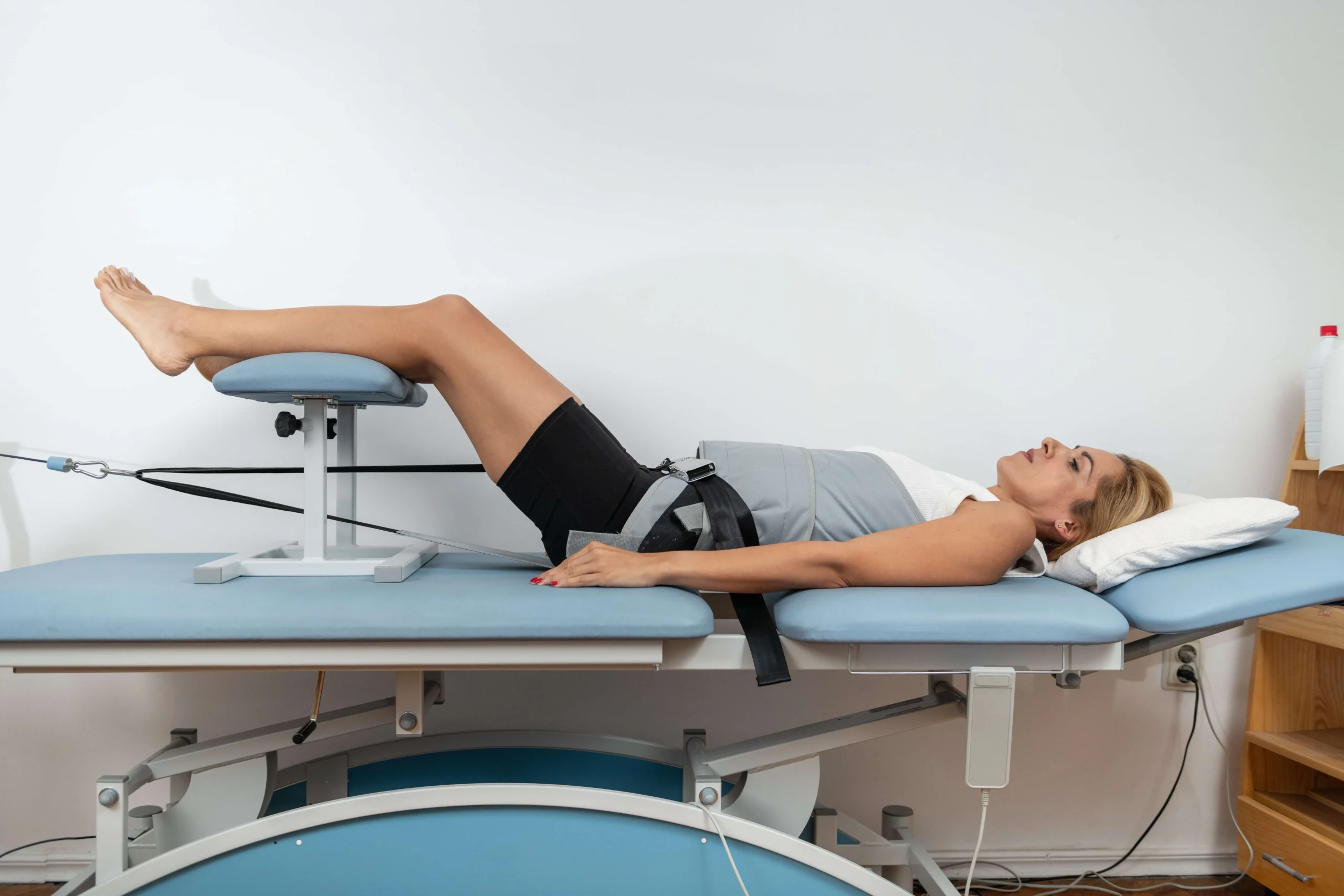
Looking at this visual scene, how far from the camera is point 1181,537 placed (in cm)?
118

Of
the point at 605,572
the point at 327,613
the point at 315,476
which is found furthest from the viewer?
the point at 315,476

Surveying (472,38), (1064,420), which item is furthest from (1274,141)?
(472,38)

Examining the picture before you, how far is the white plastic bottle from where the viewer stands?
5.49 ft

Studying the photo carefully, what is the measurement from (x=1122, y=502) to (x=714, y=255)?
88 cm

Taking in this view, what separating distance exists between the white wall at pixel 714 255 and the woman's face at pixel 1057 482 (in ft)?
0.99

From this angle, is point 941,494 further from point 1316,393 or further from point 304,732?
point 304,732

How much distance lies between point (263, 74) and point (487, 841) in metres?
1.49

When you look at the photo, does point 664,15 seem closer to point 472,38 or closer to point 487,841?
point 472,38

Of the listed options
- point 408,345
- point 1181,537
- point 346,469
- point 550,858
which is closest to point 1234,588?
point 1181,537

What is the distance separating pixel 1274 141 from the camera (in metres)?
1.83

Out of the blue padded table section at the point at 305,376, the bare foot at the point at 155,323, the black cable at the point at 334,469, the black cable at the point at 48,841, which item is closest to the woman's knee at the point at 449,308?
the blue padded table section at the point at 305,376

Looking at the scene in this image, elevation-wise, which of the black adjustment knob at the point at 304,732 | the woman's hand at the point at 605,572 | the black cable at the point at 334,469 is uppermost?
the black cable at the point at 334,469

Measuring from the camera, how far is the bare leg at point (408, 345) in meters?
1.30

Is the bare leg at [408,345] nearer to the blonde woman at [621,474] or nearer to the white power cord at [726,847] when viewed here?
the blonde woman at [621,474]
